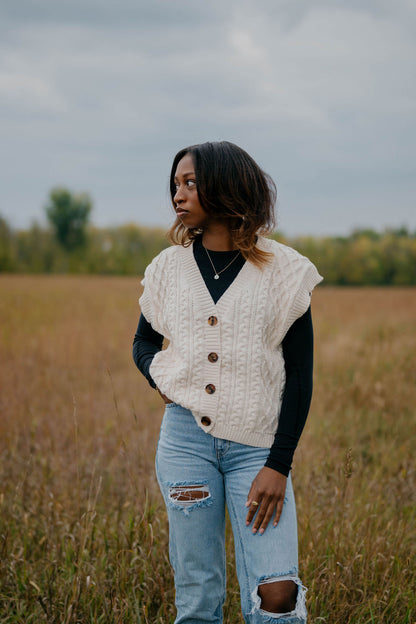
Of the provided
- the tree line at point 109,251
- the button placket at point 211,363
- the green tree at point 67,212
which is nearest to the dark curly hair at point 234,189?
the button placket at point 211,363

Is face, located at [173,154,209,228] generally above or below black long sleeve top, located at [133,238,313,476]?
above

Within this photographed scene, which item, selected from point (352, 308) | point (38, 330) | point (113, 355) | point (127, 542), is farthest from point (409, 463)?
point (352, 308)

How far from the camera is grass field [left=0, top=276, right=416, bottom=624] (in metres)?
2.12

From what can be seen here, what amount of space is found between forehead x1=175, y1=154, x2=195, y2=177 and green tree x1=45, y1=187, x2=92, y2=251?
203 ft

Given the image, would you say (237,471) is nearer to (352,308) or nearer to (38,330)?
(38,330)

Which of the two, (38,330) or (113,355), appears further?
(38,330)

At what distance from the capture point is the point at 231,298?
5.15 feet

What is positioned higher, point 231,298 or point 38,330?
point 231,298

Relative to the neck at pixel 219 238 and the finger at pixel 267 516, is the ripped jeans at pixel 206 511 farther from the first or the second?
the neck at pixel 219 238

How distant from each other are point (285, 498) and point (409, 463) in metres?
2.57

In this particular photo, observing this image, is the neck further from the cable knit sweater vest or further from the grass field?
the grass field

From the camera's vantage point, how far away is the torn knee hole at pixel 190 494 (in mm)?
1524

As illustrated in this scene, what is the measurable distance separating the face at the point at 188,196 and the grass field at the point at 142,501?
2.66 feet

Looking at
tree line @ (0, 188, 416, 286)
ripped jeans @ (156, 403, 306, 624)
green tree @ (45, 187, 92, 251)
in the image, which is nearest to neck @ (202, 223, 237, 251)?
ripped jeans @ (156, 403, 306, 624)
